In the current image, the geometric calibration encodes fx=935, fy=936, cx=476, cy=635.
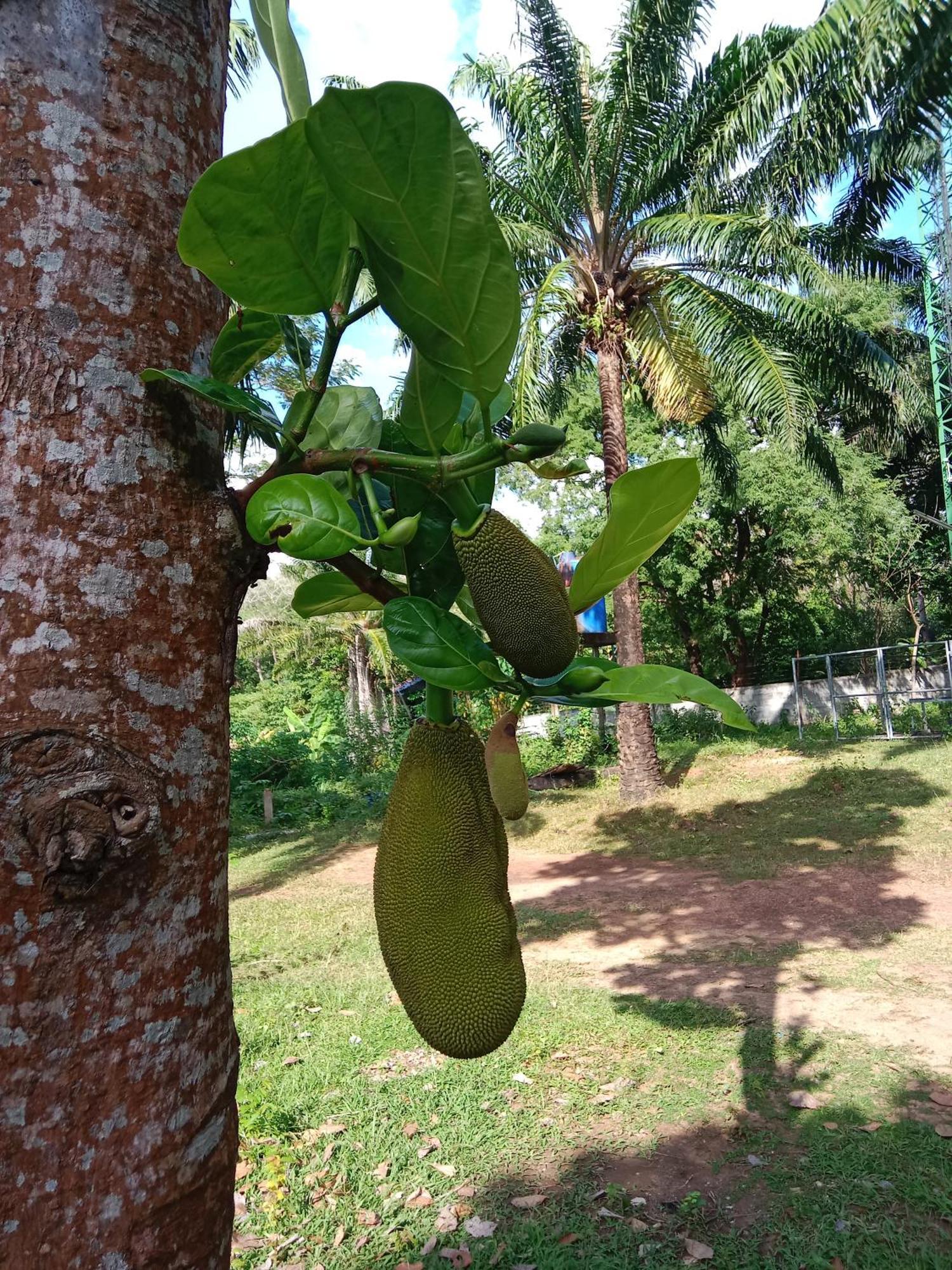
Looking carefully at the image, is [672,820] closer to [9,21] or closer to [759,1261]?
[759,1261]

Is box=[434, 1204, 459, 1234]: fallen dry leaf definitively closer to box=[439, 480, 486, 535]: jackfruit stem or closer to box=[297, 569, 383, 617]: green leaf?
box=[297, 569, 383, 617]: green leaf

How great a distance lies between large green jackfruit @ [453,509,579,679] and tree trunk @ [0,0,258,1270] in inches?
4.7

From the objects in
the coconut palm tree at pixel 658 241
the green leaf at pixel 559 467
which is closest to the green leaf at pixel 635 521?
the green leaf at pixel 559 467

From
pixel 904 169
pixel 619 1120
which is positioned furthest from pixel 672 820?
pixel 904 169

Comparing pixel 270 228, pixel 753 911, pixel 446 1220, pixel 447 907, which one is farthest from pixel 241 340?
pixel 753 911

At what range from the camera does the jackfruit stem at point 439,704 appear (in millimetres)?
547

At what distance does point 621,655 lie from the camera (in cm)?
728

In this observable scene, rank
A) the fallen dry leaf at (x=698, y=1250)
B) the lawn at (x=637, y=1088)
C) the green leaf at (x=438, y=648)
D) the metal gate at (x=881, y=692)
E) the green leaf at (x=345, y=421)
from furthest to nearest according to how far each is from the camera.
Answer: the metal gate at (x=881, y=692)
the lawn at (x=637, y=1088)
the fallen dry leaf at (x=698, y=1250)
the green leaf at (x=345, y=421)
the green leaf at (x=438, y=648)

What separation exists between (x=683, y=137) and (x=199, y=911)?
712 centimetres

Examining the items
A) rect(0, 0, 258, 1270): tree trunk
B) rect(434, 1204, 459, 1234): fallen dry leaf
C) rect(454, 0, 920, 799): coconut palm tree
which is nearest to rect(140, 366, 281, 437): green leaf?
rect(0, 0, 258, 1270): tree trunk

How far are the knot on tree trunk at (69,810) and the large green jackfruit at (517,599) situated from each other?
18 cm

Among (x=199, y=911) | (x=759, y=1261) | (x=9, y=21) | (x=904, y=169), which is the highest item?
(x=904, y=169)

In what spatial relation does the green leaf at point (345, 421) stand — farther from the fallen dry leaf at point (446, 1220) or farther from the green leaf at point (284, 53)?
the fallen dry leaf at point (446, 1220)

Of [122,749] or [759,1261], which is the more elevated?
[122,749]
